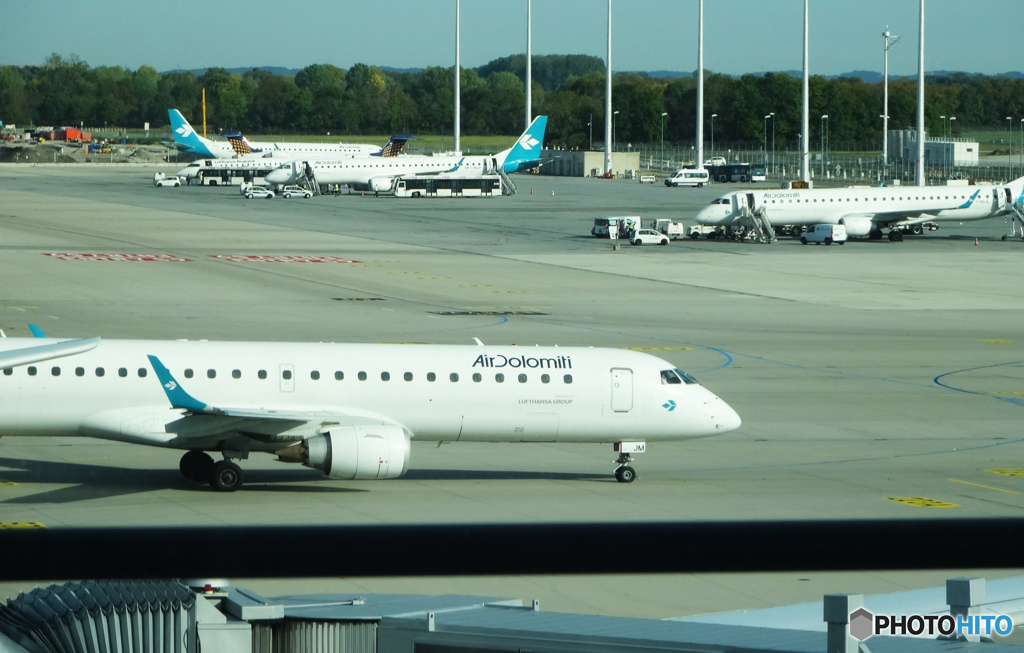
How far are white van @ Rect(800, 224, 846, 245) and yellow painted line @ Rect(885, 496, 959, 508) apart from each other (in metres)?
67.1

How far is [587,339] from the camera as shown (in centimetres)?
4866

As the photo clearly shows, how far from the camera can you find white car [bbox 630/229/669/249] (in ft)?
299

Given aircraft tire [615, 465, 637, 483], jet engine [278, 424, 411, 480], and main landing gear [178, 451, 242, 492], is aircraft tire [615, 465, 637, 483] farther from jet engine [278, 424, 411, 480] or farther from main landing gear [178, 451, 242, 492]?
main landing gear [178, 451, 242, 492]

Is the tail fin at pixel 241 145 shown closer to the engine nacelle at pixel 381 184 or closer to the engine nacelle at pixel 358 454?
the engine nacelle at pixel 381 184

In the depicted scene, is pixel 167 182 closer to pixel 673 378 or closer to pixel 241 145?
pixel 241 145

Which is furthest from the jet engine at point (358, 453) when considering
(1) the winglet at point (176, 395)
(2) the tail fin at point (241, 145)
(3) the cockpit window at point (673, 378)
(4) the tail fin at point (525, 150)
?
(2) the tail fin at point (241, 145)

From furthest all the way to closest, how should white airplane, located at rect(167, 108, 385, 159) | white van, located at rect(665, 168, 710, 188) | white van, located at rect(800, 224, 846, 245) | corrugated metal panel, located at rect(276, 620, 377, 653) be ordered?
1. white van, located at rect(665, 168, 710, 188)
2. white airplane, located at rect(167, 108, 385, 159)
3. white van, located at rect(800, 224, 846, 245)
4. corrugated metal panel, located at rect(276, 620, 377, 653)

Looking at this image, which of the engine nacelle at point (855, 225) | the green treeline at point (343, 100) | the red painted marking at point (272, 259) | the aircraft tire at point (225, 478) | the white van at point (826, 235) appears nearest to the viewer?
the green treeline at point (343, 100)

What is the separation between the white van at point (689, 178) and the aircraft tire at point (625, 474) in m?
145

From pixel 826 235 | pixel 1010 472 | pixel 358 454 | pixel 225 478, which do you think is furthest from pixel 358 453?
pixel 826 235

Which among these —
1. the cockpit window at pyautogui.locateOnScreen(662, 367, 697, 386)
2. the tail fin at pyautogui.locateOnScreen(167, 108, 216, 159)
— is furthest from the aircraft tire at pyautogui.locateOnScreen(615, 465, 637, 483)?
the tail fin at pyautogui.locateOnScreen(167, 108, 216, 159)

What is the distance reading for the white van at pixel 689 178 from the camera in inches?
6717

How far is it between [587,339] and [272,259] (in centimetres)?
3360

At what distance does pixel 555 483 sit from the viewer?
1113 inches
